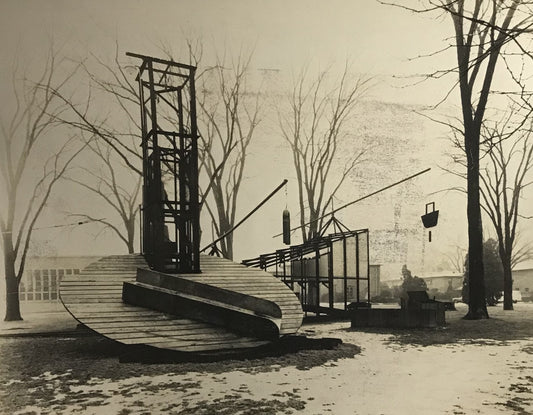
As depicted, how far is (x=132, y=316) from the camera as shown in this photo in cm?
475

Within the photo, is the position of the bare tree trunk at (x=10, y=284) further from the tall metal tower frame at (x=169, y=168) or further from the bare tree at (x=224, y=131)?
the bare tree at (x=224, y=131)

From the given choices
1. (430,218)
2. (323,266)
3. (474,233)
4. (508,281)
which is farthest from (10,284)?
(323,266)

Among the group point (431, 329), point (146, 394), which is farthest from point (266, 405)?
point (431, 329)

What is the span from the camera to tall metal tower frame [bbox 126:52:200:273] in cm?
545

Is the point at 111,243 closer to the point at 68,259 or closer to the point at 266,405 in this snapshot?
the point at 68,259

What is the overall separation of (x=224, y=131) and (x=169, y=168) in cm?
84

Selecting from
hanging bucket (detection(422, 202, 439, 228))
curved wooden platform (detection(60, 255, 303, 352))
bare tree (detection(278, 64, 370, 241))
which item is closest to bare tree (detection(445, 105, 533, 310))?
hanging bucket (detection(422, 202, 439, 228))

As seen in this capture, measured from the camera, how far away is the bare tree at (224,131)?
547 centimetres

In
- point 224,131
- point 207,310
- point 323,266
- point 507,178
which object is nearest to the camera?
point 207,310

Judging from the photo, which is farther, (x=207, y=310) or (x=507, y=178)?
(x=507, y=178)

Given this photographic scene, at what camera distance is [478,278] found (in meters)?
7.82

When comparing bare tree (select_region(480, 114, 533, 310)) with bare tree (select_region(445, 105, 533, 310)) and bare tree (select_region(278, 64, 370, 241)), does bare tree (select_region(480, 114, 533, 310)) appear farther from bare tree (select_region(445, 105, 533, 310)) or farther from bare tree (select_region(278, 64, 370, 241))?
bare tree (select_region(278, 64, 370, 241))

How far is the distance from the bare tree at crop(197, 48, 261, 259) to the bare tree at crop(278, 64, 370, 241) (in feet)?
1.52

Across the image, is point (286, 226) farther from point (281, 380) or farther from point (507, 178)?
point (507, 178)
